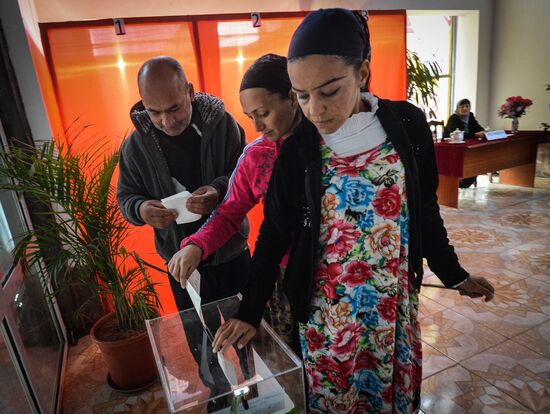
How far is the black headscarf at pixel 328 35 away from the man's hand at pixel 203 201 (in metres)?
0.62

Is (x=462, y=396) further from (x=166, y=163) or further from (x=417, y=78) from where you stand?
(x=417, y=78)

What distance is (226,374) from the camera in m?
0.81

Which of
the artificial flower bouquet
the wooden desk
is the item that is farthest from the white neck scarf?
the artificial flower bouquet

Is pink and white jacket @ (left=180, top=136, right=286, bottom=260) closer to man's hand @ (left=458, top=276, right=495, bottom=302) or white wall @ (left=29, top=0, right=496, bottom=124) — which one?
man's hand @ (left=458, top=276, right=495, bottom=302)

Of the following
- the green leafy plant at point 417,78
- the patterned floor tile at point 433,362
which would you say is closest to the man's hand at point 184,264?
the patterned floor tile at point 433,362

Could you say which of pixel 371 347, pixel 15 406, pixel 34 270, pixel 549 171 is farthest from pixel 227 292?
pixel 549 171

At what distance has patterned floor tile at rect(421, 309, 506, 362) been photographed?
2109mm

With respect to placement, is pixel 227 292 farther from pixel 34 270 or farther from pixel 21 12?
pixel 21 12

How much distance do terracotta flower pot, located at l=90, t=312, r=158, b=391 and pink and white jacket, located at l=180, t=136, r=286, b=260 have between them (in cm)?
114

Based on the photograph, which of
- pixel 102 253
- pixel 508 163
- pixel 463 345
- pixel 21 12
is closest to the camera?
pixel 102 253

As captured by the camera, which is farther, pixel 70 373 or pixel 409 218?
pixel 70 373

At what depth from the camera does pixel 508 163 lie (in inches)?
197

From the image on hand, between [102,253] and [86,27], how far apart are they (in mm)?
1407

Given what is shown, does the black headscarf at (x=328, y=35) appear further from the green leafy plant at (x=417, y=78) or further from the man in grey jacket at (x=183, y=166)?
the green leafy plant at (x=417, y=78)
